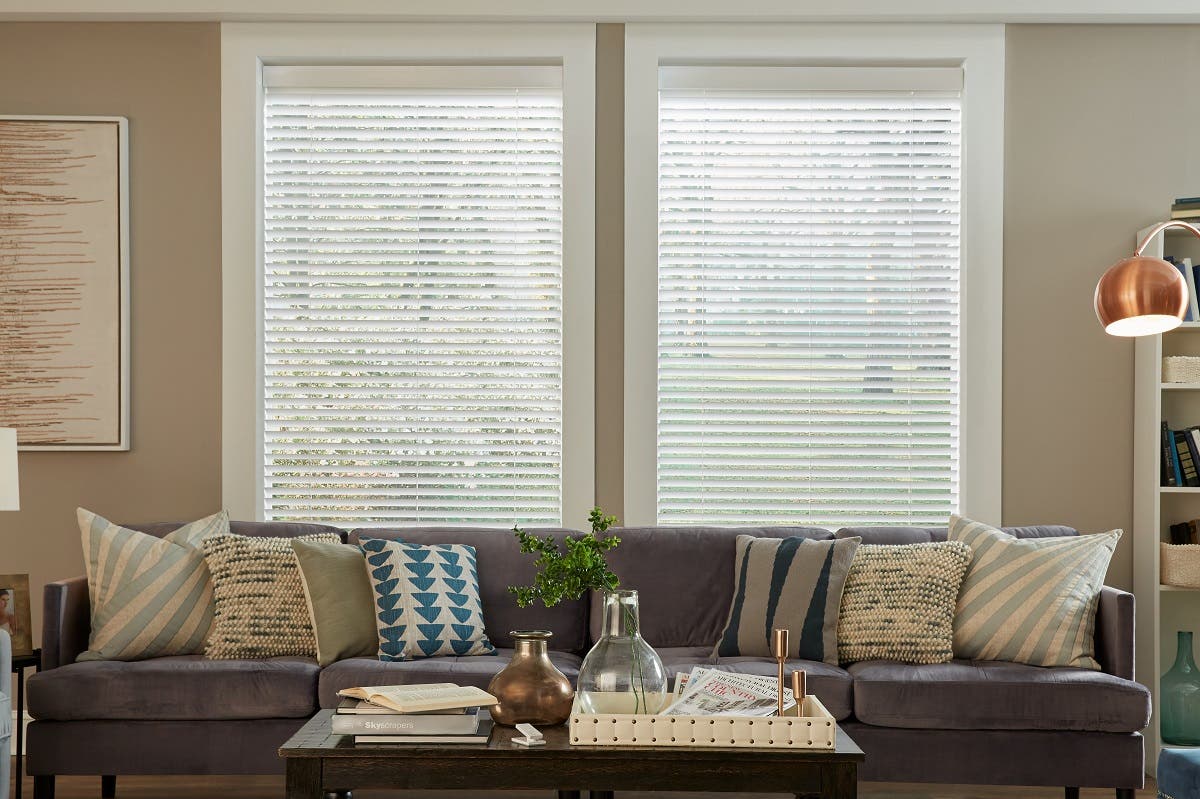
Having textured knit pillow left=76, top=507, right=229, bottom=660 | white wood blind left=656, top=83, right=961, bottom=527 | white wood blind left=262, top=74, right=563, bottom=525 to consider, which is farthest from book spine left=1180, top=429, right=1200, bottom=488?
textured knit pillow left=76, top=507, right=229, bottom=660

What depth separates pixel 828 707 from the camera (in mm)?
3109

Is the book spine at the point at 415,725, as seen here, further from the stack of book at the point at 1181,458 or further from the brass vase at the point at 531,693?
the stack of book at the point at 1181,458

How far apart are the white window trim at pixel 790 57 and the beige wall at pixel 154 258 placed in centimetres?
165

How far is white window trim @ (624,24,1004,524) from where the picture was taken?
417 centimetres

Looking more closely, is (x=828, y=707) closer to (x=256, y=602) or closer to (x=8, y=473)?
(x=256, y=602)

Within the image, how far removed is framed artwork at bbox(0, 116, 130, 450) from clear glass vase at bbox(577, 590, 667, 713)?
264 cm

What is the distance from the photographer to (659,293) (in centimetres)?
426

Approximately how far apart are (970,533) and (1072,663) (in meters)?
0.53

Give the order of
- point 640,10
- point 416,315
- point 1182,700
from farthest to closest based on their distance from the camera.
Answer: point 416,315
point 640,10
point 1182,700

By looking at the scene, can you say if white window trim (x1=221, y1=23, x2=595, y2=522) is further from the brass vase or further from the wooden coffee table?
the wooden coffee table

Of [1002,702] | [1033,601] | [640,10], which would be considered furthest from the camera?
[640,10]

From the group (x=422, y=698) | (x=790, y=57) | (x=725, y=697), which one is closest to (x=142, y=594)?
(x=422, y=698)

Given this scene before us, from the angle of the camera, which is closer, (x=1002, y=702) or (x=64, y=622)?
(x=1002, y=702)

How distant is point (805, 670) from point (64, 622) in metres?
2.32
